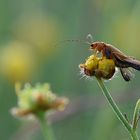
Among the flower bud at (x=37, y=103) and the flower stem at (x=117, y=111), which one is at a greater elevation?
the flower bud at (x=37, y=103)

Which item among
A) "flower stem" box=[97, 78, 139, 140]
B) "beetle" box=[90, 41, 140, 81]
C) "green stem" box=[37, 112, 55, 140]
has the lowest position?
"flower stem" box=[97, 78, 139, 140]

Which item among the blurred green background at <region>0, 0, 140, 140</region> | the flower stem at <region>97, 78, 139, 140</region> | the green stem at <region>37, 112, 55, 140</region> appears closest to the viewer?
the flower stem at <region>97, 78, 139, 140</region>

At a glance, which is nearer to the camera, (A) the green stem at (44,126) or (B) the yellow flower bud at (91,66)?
(B) the yellow flower bud at (91,66)

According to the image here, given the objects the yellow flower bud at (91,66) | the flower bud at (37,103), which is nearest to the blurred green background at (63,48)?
the flower bud at (37,103)

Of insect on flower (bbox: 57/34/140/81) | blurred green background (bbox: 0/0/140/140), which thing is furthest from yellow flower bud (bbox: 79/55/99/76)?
blurred green background (bbox: 0/0/140/140)

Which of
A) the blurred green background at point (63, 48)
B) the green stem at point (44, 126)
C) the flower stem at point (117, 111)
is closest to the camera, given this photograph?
the flower stem at point (117, 111)

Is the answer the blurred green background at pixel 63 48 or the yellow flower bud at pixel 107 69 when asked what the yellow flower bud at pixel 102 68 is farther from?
the blurred green background at pixel 63 48

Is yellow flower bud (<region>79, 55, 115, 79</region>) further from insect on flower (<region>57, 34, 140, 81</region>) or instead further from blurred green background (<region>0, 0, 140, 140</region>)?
blurred green background (<region>0, 0, 140, 140</region>)

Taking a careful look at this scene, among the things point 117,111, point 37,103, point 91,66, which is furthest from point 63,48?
point 117,111

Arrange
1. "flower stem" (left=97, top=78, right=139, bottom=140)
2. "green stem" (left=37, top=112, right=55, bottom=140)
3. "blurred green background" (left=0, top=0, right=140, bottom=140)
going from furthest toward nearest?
"blurred green background" (left=0, top=0, right=140, bottom=140) < "green stem" (left=37, top=112, right=55, bottom=140) < "flower stem" (left=97, top=78, right=139, bottom=140)

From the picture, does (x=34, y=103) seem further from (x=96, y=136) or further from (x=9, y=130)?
(x=9, y=130)
